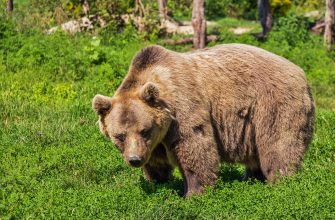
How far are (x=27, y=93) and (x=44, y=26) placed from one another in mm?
4648

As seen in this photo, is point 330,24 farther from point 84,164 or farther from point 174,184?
point 174,184

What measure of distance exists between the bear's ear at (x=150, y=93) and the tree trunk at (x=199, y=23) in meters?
10.7

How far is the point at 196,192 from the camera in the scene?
22.1ft

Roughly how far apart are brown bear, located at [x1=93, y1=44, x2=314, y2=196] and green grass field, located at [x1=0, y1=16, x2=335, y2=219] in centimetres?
27

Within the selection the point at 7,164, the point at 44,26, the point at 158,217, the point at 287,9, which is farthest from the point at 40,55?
the point at 287,9

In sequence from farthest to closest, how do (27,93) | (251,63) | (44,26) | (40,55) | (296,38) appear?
(296,38)
(44,26)
(40,55)
(27,93)
(251,63)

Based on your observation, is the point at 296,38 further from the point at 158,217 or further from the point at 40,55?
the point at 158,217

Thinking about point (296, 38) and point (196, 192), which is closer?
point (196, 192)

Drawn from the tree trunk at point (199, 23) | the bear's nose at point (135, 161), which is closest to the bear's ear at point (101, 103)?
the bear's nose at point (135, 161)

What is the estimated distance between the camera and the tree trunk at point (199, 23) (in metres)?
16.9

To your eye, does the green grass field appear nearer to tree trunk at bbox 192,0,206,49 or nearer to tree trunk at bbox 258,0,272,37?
tree trunk at bbox 192,0,206,49

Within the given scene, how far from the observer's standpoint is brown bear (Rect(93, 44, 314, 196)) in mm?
6469

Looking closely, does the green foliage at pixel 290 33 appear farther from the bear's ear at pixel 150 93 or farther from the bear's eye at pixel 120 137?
the bear's eye at pixel 120 137

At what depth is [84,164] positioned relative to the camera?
7.91 meters
